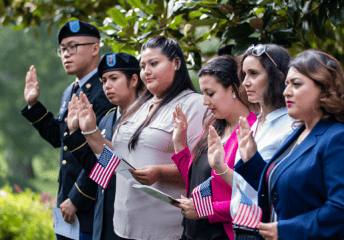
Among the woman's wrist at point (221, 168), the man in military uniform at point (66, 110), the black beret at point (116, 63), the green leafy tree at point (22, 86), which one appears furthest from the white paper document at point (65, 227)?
the green leafy tree at point (22, 86)

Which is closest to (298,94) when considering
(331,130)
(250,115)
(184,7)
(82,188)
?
(331,130)

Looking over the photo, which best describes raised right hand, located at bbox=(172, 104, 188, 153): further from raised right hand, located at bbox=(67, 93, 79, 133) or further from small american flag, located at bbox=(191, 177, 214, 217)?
raised right hand, located at bbox=(67, 93, 79, 133)

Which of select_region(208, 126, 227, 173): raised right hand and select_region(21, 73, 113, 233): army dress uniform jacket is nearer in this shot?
select_region(208, 126, 227, 173): raised right hand

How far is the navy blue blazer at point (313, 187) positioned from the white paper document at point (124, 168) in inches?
36.7

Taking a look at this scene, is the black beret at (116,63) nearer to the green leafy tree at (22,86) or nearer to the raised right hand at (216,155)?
the raised right hand at (216,155)

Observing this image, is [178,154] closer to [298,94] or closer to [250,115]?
[250,115]

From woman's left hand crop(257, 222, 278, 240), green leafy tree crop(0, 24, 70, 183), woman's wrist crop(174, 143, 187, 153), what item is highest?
woman's wrist crop(174, 143, 187, 153)

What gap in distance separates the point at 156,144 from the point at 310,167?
1107 millimetres

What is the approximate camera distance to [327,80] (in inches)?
65.9

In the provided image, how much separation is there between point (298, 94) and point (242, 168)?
1.25 ft

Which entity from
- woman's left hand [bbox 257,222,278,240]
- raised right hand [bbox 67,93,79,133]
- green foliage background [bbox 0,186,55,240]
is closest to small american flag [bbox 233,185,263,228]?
woman's left hand [bbox 257,222,278,240]

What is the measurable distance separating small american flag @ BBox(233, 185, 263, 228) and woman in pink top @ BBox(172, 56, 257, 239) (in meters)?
0.29

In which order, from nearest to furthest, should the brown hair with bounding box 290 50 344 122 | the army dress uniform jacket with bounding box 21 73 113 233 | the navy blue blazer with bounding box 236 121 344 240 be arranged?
1. the navy blue blazer with bounding box 236 121 344 240
2. the brown hair with bounding box 290 50 344 122
3. the army dress uniform jacket with bounding box 21 73 113 233

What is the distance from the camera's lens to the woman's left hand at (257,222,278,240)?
5.35 ft
